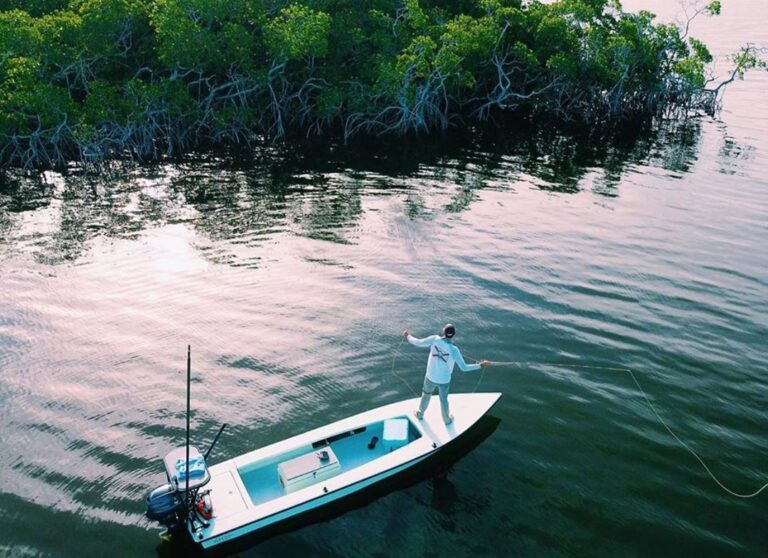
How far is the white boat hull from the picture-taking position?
10695 millimetres

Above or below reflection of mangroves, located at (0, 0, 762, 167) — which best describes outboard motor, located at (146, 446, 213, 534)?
below

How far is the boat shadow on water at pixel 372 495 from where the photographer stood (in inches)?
423

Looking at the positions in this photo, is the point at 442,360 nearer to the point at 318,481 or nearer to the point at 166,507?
the point at 318,481

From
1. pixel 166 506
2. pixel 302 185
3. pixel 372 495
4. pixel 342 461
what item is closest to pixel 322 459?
pixel 342 461

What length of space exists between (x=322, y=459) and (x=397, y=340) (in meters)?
6.05

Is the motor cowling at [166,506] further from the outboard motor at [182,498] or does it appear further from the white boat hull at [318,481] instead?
the white boat hull at [318,481]

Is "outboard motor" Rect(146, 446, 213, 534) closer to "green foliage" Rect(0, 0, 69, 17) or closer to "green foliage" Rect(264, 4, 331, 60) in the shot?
"green foliage" Rect(264, 4, 331, 60)

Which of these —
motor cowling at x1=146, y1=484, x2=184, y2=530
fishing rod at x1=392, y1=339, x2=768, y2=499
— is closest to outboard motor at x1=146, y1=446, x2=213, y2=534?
motor cowling at x1=146, y1=484, x2=184, y2=530

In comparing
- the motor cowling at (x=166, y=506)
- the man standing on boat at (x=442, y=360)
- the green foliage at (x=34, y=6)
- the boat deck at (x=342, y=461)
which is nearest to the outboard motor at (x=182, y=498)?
the motor cowling at (x=166, y=506)

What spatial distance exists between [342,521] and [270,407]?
405 cm

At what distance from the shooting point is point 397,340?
17500mm

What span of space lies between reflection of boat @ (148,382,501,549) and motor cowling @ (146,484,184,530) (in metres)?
0.02

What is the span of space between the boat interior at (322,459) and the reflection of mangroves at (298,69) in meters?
26.2

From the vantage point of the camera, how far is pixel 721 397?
15.0m
